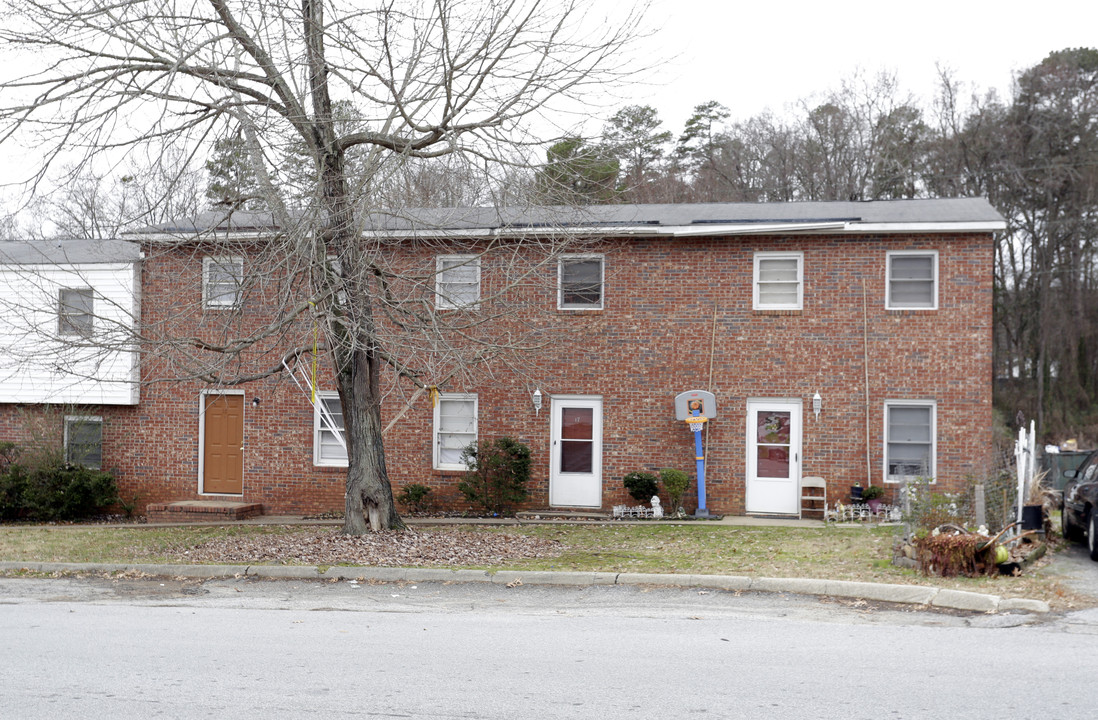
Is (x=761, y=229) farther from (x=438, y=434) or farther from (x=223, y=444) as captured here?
(x=223, y=444)

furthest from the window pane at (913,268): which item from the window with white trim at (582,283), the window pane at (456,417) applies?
the window pane at (456,417)

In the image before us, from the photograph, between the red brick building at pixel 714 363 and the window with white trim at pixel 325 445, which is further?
the window with white trim at pixel 325 445

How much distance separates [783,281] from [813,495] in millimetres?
3856

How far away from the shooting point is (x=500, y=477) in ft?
57.3

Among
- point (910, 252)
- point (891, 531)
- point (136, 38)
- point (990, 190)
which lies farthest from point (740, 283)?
point (990, 190)

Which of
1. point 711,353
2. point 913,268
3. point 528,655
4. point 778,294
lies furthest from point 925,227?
point 528,655

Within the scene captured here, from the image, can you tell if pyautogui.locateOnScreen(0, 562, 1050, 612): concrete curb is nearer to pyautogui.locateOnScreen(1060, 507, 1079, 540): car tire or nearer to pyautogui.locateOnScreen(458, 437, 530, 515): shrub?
pyautogui.locateOnScreen(1060, 507, 1079, 540): car tire

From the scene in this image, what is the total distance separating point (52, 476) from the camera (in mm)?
18609

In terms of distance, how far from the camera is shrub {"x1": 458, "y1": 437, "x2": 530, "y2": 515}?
57.1 ft

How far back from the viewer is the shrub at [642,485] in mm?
17078

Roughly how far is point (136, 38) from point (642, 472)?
10.7 meters

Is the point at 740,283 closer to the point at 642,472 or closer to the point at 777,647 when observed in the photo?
the point at 642,472

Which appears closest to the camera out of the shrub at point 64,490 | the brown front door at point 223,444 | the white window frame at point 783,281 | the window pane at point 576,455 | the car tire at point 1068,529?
the car tire at point 1068,529

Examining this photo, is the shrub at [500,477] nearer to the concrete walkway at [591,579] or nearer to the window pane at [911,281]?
the concrete walkway at [591,579]
